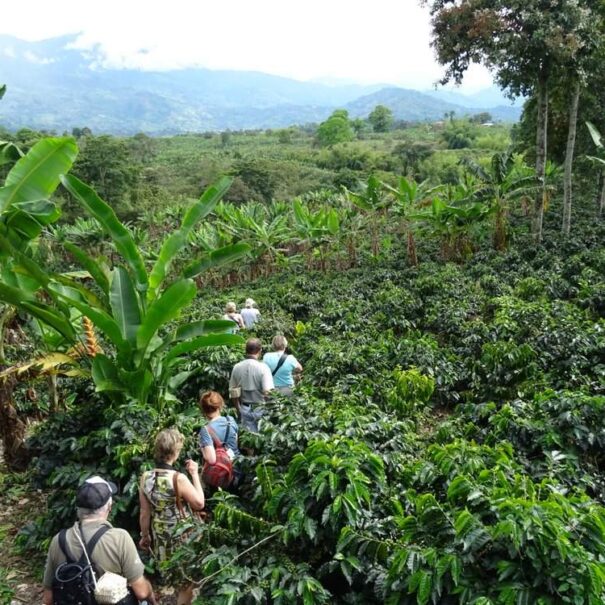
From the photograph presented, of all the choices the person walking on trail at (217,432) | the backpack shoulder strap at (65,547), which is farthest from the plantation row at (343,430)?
the backpack shoulder strap at (65,547)

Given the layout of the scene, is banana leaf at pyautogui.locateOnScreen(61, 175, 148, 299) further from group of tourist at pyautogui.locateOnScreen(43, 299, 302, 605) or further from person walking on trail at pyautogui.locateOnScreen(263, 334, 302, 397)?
person walking on trail at pyautogui.locateOnScreen(263, 334, 302, 397)

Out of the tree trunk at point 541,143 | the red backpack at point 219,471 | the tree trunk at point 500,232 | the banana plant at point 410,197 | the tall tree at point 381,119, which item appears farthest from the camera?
the tall tree at point 381,119

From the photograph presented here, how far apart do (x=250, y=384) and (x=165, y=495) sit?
6.45ft

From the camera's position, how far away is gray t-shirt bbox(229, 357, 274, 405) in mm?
5125

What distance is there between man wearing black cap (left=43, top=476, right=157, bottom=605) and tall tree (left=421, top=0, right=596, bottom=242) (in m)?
12.3

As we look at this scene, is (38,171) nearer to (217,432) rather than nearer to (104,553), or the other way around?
(217,432)

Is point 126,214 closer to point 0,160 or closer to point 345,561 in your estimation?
point 0,160

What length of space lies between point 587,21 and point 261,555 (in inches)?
513

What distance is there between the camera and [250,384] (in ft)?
16.9

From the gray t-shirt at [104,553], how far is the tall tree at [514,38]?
12.4 metres

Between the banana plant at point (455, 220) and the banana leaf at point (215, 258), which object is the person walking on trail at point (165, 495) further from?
the banana plant at point (455, 220)

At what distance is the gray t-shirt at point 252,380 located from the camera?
16.8 ft

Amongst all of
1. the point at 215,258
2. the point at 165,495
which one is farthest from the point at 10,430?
the point at 165,495

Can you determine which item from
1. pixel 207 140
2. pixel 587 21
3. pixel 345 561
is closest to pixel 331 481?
pixel 345 561
